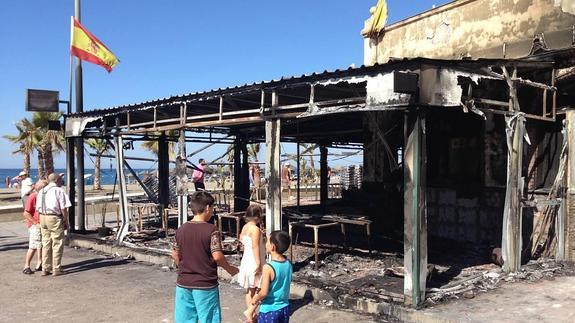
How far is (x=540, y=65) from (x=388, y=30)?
544cm

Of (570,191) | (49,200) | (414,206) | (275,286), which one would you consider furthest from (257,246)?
(570,191)

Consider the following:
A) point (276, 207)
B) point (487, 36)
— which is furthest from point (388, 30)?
point (276, 207)

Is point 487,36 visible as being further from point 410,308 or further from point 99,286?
point 99,286

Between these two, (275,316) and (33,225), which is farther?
(33,225)

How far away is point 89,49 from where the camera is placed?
43.0 feet

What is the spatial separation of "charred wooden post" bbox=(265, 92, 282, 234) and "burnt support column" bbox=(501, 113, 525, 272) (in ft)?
11.8

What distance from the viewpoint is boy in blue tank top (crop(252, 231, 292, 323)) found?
4078 millimetres

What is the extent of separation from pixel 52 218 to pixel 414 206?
19.9 ft

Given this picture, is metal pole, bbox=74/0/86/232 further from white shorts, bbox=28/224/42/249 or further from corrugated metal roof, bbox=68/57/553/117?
white shorts, bbox=28/224/42/249

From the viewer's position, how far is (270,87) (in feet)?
27.2

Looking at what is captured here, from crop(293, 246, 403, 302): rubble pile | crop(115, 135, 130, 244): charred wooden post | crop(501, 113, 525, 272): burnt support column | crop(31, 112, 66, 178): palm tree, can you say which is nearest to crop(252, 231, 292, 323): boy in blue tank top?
crop(293, 246, 403, 302): rubble pile

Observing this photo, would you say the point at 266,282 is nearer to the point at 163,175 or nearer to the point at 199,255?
the point at 199,255

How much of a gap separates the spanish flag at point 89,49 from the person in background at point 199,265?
10.2 m

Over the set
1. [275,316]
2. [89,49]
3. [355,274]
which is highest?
[89,49]
